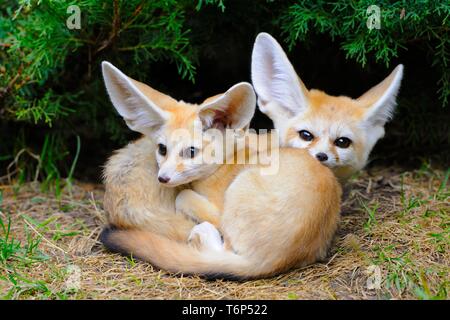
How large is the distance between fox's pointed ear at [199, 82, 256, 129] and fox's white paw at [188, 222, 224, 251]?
0.60m

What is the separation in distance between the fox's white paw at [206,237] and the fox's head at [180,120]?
0.28 metres

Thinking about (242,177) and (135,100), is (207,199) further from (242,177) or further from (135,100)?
(135,100)

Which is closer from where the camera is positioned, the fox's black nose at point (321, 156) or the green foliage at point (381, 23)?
the fox's black nose at point (321, 156)

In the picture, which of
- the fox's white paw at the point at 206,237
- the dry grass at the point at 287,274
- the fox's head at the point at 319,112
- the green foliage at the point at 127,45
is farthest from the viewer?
the green foliage at the point at 127,45

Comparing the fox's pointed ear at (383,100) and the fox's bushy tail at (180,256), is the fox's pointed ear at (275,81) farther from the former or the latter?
the fox's bushy tail at (180,256)

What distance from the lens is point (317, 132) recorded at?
3.22 m

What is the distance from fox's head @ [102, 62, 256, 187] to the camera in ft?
10.1

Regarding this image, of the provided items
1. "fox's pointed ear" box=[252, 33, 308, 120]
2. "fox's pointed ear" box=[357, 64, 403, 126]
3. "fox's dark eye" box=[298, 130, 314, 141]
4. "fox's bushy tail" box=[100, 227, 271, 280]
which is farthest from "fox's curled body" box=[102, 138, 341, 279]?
"fox's pointed ear" box=[357, 64, 403, 126]

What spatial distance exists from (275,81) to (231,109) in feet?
1.27

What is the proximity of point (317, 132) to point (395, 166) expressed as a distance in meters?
1.74

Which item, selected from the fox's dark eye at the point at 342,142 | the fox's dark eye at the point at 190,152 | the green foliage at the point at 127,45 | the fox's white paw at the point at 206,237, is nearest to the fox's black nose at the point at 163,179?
the fox's dark eye at the point at 190,152

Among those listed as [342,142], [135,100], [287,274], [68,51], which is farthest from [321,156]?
[68,51]

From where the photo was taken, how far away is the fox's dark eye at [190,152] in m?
3.14

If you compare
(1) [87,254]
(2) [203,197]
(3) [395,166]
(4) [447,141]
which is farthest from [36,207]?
(4) [447,141]
